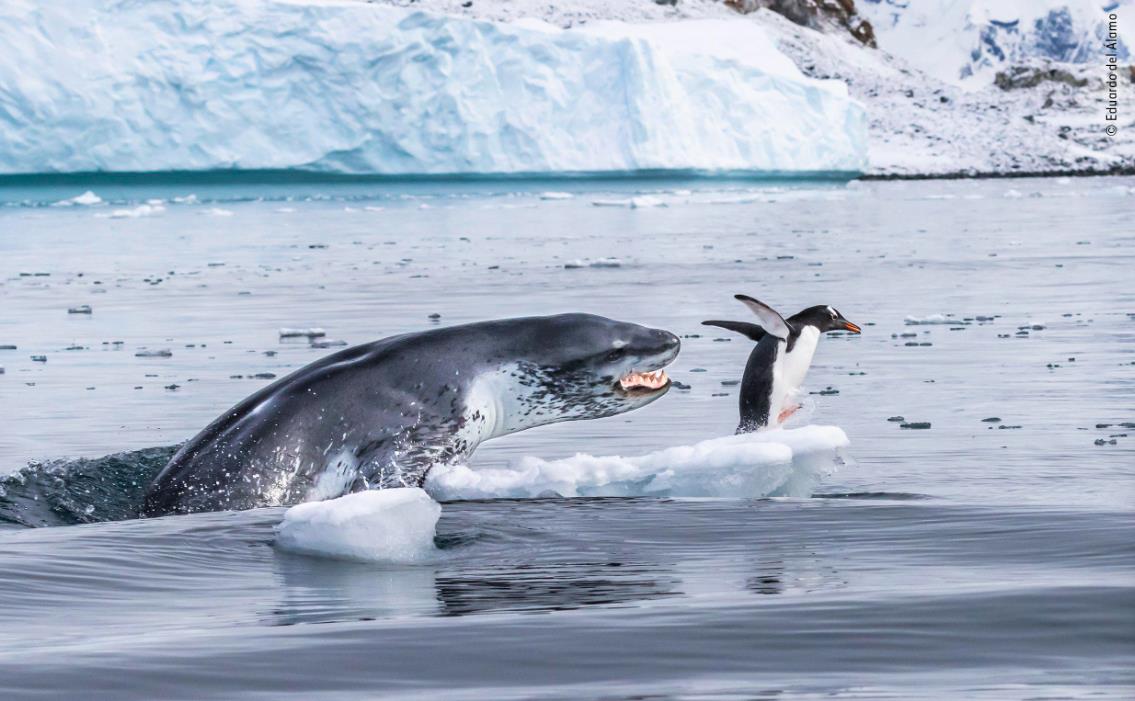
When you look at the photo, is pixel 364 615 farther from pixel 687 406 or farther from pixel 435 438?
pixel 687 406

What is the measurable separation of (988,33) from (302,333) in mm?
159507

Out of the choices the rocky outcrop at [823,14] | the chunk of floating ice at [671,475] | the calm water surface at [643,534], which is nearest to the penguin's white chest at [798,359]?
the calm water surface at [643,534]

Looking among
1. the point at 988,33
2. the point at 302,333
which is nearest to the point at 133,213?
the point at 302,333

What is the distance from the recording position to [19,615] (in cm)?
366

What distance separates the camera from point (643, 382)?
6285 mm

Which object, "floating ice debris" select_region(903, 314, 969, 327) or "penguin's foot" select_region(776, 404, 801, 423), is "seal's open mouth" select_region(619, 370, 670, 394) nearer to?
"penguin's foot" select_region(776, 404, 801, 423)

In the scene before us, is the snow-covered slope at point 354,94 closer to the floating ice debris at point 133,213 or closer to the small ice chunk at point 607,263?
the floating ice debris at point 133,213

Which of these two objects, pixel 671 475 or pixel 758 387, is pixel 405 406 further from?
pixel 758 387

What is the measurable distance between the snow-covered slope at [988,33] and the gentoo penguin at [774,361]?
15508cm

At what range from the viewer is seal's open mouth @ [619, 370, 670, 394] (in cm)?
622

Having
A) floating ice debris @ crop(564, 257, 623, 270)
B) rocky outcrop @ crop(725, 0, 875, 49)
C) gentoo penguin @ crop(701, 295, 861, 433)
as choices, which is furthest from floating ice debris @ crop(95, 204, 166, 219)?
rocky outcrop @ crop(725, 0, 875, 49)

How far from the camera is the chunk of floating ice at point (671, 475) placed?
5.42 metres

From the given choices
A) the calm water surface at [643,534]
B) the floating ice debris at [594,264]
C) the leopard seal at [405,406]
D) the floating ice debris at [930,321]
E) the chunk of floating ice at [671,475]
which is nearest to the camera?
the calm water surface at [643,534]

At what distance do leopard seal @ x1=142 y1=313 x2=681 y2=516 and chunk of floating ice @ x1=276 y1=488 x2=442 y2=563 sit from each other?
3.94 feet
